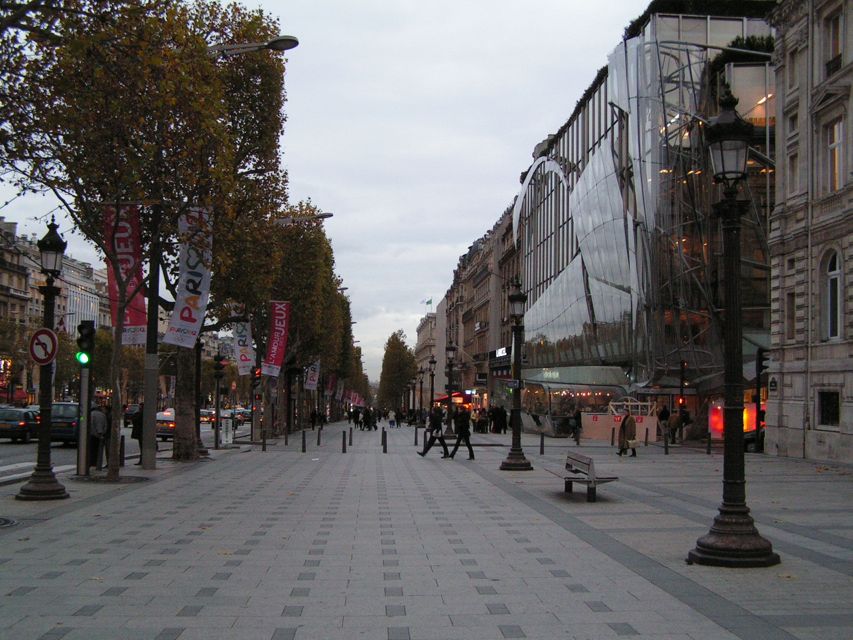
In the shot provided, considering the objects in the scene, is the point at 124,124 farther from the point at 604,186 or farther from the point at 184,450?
the point at 604,186

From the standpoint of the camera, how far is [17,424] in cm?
3406

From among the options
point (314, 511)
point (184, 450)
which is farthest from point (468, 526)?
point (184, 450)

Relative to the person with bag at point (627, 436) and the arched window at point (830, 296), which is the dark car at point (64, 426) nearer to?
the person with bag at point (627, 436)

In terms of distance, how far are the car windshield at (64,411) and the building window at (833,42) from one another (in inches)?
1159

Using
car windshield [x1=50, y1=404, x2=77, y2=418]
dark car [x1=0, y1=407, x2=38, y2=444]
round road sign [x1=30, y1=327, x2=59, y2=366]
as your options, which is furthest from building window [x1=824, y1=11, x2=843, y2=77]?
dark car [x1=0, y1=407, x2=38, y2=444]

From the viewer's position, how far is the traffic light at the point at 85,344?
56.8 feet

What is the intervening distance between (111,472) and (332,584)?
11.1 m

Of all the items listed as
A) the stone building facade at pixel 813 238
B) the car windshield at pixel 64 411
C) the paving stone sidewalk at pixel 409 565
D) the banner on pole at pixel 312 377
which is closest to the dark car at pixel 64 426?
the car windshield at pixel 64 411

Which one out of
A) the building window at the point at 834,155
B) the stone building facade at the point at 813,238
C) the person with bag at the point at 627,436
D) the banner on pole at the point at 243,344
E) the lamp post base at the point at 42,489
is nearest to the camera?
the lamp post base at the point at 42,489

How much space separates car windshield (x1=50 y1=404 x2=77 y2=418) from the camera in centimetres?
3306

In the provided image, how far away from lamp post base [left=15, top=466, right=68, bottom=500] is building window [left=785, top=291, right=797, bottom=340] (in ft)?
76.5

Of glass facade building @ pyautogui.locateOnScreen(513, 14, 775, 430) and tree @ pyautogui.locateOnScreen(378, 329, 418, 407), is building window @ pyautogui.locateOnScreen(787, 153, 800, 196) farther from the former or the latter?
tree @ pyautogui.locateOnScreen(378, 329, 418, 407)

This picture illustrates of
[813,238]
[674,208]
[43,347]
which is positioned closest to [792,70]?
A: [813,238]

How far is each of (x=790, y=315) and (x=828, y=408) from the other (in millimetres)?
3999
